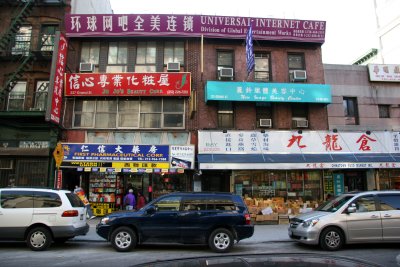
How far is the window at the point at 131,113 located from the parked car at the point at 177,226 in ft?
26.1

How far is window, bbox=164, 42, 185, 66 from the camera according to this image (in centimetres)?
1831

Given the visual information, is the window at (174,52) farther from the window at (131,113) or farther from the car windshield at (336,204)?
the car windshield at (336,204)

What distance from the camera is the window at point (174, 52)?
60.1ft

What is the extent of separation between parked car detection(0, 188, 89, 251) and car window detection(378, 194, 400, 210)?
932cm

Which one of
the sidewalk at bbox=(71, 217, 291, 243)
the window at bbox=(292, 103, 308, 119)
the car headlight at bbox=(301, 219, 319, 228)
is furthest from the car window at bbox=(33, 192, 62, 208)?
the window at bbox=(292, 103, 308, 119)

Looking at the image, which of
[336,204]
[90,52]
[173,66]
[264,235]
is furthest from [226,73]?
[336,204]

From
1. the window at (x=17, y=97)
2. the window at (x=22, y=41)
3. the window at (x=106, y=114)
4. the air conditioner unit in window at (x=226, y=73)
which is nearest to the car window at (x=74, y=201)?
the window at (x=106, y=114)

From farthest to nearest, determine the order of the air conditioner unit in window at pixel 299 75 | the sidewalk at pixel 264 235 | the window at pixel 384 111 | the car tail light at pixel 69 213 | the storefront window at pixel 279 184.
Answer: the window at pixel 384 111 < the air conditioner unit in window at pixel 299 75 < the storefront window at pixel 279 184 < the sidewalk at pixel 264 235 < the car tail light at pixel 69 213

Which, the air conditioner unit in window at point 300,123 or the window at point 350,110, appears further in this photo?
the window at point 350,110

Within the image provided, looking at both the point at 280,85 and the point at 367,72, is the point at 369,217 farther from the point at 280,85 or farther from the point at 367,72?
the point at 367,72

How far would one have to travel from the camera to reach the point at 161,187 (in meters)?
17.3

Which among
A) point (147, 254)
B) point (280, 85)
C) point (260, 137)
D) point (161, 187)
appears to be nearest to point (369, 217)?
point (147, 254)

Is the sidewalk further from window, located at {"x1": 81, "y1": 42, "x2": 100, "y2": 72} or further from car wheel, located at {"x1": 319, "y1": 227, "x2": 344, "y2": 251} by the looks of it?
window, located at {"x1": 81, "y1": 42, "x2": 100, "y2": 72}

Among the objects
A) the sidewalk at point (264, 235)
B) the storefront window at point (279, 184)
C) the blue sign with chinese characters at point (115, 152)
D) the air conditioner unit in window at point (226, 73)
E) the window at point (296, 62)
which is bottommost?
the sidewalk at point (264, 235)
